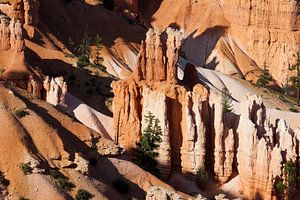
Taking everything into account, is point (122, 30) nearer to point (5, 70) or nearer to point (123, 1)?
point (123, 1)

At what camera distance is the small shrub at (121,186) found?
46.3 meters

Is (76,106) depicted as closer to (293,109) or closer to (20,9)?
(20,9)

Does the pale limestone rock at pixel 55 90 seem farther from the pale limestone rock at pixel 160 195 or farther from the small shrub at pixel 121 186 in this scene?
the pale limestone rock at pixel 160 195

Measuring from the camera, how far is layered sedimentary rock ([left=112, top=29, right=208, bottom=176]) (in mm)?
56062

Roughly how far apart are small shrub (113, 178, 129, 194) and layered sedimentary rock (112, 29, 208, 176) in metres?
8.68

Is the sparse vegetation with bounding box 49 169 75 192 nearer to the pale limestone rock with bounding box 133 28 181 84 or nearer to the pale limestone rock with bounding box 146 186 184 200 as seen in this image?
the pale limestone rock with bounding box 146 186 184 200

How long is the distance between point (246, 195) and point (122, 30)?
49.7 metres

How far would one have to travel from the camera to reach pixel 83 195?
4328 cm

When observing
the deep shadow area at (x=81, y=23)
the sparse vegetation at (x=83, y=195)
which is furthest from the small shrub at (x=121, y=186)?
the deep shadow area at (x=81, y=23)

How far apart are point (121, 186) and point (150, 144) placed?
913 centimetres

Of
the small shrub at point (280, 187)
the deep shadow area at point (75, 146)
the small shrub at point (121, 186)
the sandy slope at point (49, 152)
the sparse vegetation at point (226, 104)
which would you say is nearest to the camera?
the sandy slope at point (49, 152)

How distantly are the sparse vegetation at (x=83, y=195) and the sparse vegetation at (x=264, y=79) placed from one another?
203 feet

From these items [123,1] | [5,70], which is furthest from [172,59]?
[123,1]

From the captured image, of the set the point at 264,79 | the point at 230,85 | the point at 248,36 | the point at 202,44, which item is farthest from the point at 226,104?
the point at 248,36
